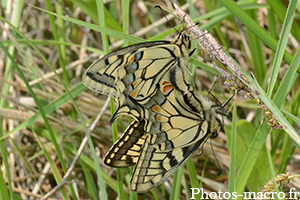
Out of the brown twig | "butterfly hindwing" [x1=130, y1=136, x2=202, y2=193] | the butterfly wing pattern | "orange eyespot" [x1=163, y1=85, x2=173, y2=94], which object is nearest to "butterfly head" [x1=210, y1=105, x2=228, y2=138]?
the butterfly wing pattern

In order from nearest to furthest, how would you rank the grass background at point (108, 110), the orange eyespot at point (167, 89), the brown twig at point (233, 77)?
the brown twig at point (233, 77)
the grass background at point (108, 110)
the orange eyespot at point (167, 89)

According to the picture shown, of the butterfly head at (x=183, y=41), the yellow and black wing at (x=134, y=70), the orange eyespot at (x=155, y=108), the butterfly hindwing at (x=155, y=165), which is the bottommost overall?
the butterfly hindwing at (x=155, y=165)

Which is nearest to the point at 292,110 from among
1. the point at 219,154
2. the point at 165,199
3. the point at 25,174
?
the point at 219,154

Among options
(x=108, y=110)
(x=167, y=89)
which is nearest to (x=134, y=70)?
(x=167, y=89)

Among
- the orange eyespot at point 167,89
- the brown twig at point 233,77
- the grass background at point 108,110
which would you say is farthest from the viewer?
Answer: the orange eyespot at point 167,89

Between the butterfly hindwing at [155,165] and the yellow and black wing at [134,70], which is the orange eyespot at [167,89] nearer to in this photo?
the yellow and black wing at [134,70]

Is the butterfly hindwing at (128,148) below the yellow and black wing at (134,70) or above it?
→ below

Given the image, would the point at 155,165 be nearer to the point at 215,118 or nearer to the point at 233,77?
the point at 215,118

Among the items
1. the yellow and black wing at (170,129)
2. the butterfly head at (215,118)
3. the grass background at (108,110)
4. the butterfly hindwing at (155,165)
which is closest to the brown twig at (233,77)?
the grass background at (108,110)
